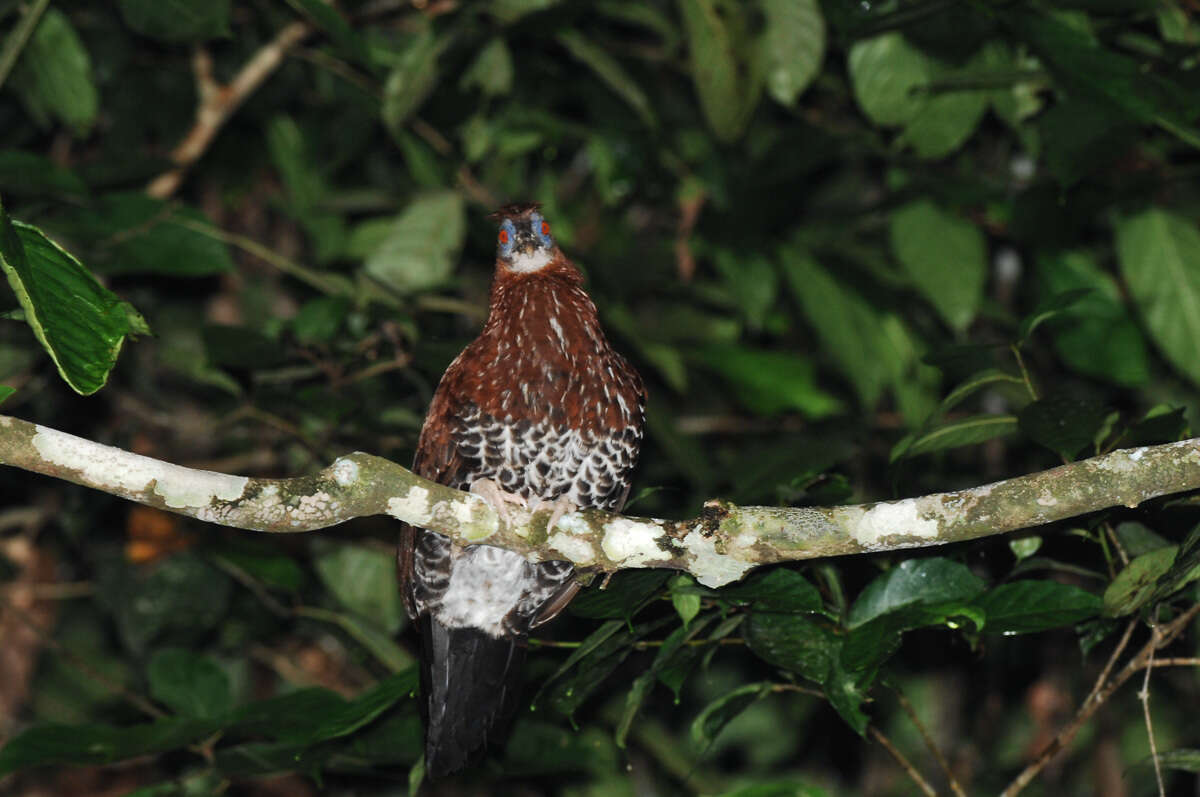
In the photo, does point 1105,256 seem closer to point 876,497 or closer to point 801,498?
point 876,497

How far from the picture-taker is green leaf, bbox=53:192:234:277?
394 centimetres

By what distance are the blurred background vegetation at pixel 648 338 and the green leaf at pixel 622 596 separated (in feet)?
0.03

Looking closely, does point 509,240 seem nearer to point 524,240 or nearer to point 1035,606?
point 524,240

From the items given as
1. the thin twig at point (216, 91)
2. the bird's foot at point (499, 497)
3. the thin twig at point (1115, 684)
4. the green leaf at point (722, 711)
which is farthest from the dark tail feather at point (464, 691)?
the thin twig at point (216, 91)

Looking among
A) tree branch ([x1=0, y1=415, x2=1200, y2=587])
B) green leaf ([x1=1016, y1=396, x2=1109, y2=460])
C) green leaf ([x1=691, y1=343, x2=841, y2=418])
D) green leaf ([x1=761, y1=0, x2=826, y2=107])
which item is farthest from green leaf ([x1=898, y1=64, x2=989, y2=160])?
tree branch ([x1=0, y1=415, x2=1200, y2=587])

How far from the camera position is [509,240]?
12.7 ft

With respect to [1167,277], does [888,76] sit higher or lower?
higher

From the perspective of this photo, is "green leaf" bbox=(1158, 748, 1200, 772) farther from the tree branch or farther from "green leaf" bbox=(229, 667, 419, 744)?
"green leaf" bbox=(229, 667, 419, 744)

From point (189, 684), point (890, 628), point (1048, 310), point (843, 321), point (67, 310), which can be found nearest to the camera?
point (67, 310)

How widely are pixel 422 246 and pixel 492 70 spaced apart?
2.20 ft

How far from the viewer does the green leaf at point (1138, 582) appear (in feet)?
8.11

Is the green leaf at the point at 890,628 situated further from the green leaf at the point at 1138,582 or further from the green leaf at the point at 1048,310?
the green leaf at the point at 1048,310

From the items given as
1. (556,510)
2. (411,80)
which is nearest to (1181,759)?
(556,510)

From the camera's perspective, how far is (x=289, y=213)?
18.1 feet
